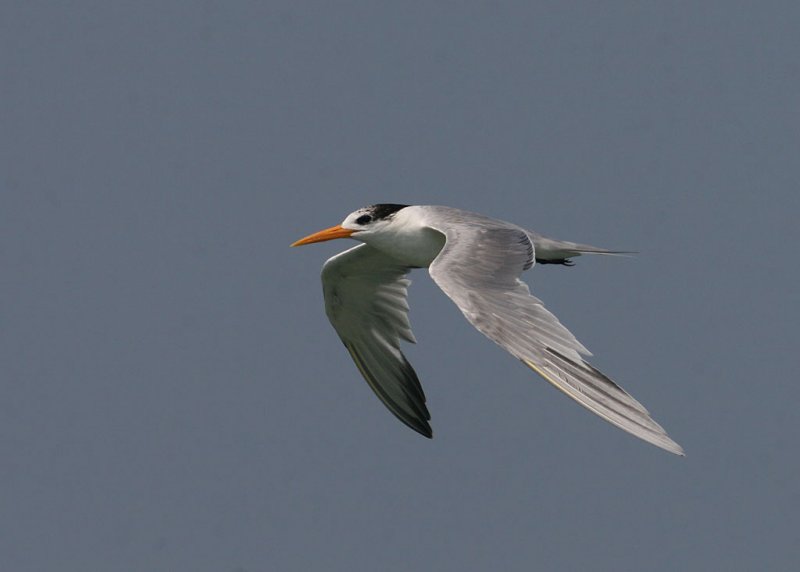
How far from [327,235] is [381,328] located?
1.85 meters

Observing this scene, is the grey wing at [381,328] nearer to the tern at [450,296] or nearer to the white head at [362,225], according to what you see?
the tern at [450,296]

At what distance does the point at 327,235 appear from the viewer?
532 inches

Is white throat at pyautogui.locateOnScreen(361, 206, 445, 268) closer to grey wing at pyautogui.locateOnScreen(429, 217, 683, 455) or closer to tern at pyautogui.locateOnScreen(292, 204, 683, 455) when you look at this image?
tern at pyautogui.locateOnScreen(292, 204, 683, 455)

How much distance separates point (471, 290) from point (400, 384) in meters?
4.65

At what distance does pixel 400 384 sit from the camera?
48.6ft

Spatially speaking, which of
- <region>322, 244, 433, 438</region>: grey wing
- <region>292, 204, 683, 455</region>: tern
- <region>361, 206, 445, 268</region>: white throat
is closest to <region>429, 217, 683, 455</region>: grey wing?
<region>292, 204, 683, 455</region>: tern

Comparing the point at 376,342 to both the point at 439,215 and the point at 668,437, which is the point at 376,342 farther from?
the point at 668,437

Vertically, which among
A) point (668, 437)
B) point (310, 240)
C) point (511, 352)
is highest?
point (310, 240)

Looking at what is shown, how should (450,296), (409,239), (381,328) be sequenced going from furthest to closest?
(381,328) → (409,239) → (450,296)

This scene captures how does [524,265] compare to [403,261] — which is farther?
[403,261]

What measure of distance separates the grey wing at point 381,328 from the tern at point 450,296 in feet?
0.04

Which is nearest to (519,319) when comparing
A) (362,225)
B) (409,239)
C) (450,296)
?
(450,296)

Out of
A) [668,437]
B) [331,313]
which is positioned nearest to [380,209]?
[331,313]

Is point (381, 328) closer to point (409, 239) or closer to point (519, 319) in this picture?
point (409, 239)
